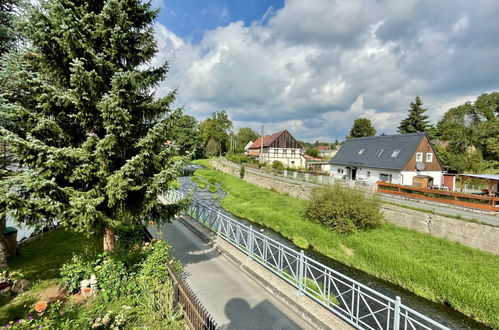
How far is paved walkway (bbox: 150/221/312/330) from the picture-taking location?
4.77 m

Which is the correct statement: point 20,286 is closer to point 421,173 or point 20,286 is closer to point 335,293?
point 335,293

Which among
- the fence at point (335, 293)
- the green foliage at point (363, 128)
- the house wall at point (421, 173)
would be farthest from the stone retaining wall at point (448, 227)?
the green foliage at point (363, 128)

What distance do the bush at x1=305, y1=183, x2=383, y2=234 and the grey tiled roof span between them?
12753mm

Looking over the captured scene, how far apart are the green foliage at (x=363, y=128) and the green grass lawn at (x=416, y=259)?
48152mm

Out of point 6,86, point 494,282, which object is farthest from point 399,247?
point 6,86

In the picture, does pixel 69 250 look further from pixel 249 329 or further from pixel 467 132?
pixel 467 132

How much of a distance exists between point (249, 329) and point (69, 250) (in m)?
6.97

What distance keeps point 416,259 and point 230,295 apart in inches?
342

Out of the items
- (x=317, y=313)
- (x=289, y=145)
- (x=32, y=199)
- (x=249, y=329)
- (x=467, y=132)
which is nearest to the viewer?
(x=32, y=199)

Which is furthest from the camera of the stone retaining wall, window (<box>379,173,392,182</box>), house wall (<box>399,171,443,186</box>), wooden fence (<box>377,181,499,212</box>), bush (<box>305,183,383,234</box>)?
window (<box>379,173,392,182</box>)

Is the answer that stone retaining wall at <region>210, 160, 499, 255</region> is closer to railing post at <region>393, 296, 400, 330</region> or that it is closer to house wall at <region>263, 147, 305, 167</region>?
railing post at <region>393, 296, 400, 330</region>

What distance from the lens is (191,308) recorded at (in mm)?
4398

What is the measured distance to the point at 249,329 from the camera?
4.54 meters

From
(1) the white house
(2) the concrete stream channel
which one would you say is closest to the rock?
(2) the concrete stream channel
